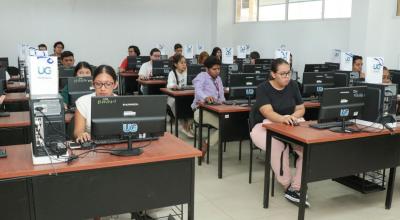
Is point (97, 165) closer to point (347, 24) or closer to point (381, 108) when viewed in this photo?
point (381, 108)

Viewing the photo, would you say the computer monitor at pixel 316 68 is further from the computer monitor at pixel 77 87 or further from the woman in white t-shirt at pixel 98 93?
the woman in white t-shirt at pixel 98 93

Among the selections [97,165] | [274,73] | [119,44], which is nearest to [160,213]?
[97,165]

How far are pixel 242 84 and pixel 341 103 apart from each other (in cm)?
137

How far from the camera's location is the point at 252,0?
32.1 feet

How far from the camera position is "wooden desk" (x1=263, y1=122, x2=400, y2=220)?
9.24 feet

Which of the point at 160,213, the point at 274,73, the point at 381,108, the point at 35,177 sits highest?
the point at 274,73

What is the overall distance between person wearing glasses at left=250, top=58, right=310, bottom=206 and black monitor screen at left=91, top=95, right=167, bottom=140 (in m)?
1.32

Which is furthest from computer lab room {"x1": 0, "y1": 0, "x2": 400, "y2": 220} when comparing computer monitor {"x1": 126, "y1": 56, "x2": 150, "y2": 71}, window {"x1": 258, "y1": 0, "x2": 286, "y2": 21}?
window {"x1": 258, "y1": 0, "x2": 286, "y2": 21}

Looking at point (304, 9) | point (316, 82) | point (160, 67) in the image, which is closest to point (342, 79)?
point (316, 82)

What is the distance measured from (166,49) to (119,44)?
1320 millimetres

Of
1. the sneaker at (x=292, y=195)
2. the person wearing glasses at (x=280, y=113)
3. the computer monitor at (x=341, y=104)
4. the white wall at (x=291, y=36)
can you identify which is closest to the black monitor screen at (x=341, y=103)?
the computer monitor at (x=341, y=104)

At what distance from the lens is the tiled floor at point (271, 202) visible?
319 centimetres

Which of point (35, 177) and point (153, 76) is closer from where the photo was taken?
point (35, 177)

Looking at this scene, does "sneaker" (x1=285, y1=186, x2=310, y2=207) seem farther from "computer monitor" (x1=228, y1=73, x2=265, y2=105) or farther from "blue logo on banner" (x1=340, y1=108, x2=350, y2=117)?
"computer monitor" (x1=228, y1=73, x2=265, y2=105)
